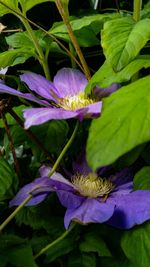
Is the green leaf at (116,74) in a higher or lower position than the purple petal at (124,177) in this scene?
higher

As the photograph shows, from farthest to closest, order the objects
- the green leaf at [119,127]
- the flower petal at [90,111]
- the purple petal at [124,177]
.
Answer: the purple petal at [124,177], the flower petal at [90,111], the green leaf at [119,127]

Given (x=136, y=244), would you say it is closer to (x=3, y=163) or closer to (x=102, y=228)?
(x=102, y=228)

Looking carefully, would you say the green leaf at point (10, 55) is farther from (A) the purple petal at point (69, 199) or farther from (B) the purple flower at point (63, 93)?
(A) the purple petal at point (69, 199)

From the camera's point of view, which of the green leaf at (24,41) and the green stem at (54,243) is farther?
the green leaf at (24,41)

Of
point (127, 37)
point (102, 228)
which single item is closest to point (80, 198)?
point (102, 228)

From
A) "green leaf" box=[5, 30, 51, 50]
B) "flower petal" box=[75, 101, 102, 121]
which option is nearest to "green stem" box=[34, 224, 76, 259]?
"flower petal" box=[75, 101, 102, 121]

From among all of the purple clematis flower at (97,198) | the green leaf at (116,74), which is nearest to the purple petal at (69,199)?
the purple clematis flower at (97,198)

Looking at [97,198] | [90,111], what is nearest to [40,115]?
[90,111]
